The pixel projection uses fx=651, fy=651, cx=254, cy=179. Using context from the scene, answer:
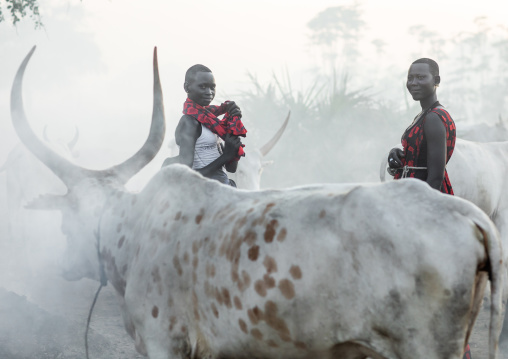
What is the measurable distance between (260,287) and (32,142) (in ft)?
5.81

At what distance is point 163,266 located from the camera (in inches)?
110

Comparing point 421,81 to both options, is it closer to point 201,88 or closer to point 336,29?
point 201,88

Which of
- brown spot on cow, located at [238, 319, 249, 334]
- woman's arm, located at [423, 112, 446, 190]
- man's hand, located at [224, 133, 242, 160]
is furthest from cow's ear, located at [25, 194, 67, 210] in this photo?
woman's arm, located at [423, 112, 446, 190]

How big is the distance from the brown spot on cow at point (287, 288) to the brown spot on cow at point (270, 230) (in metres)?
0.17

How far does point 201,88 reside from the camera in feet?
12.7

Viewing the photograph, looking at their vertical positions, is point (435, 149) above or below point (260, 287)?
above

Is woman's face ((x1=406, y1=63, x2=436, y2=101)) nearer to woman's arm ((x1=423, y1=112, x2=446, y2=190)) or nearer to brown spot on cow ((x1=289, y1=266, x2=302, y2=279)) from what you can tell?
woman's arm ((x1=423, y1=112, x2=446, y2=190))

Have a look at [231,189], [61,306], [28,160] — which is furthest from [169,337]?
[28,160]

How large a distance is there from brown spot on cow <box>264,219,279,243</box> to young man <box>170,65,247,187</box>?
4.42 ft

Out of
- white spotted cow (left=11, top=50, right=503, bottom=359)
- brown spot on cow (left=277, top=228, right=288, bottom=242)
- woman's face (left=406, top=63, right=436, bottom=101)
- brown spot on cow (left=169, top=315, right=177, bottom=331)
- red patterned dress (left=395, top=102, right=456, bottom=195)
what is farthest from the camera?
woman's face (left=406, top=63, right=436, bottom=101)

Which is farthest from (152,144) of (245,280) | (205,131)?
(245,280)

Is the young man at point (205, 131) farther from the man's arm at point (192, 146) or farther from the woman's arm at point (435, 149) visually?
the woman's arm at point (435, 149)

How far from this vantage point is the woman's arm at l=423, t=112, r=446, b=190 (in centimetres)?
312

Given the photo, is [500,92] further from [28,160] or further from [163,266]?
[163,266]
